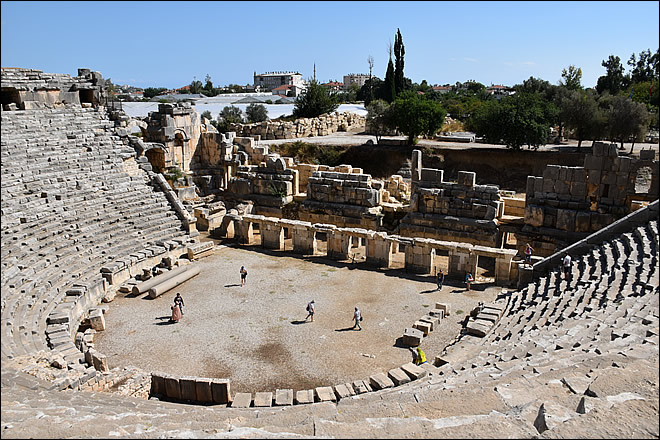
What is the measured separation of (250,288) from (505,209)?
478 inches

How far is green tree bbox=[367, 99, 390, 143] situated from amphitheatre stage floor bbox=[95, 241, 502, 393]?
870 inches

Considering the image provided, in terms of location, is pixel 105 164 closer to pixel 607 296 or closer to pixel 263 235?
pixel 263 235

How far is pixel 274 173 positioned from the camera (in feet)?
85.1

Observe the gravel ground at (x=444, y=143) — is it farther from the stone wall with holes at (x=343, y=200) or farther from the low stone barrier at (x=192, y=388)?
the low stone barrier at (x=192, y=388)

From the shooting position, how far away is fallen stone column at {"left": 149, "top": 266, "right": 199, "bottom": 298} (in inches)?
668

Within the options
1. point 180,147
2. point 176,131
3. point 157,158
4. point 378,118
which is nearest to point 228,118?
point 378,118

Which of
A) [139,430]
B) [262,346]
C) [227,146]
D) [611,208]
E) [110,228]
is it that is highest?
[227,146]

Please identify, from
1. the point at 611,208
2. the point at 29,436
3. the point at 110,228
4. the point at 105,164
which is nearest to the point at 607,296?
the point at 611,208

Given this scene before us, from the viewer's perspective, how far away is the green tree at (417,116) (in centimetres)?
3738

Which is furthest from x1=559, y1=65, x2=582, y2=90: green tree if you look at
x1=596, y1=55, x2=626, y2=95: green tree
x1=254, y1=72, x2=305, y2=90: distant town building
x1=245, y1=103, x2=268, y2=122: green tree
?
x1=254, y1=72, x2=305, y2=90: distant town building

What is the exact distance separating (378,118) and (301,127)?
244 inches

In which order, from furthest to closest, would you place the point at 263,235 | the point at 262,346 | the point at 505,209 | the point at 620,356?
the point at 505,209, the point at 263,235, the point at 262,346, the point at 620,356

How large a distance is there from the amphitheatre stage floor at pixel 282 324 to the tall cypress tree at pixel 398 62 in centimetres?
3976

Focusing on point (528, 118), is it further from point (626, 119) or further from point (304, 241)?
point (304, 241)
